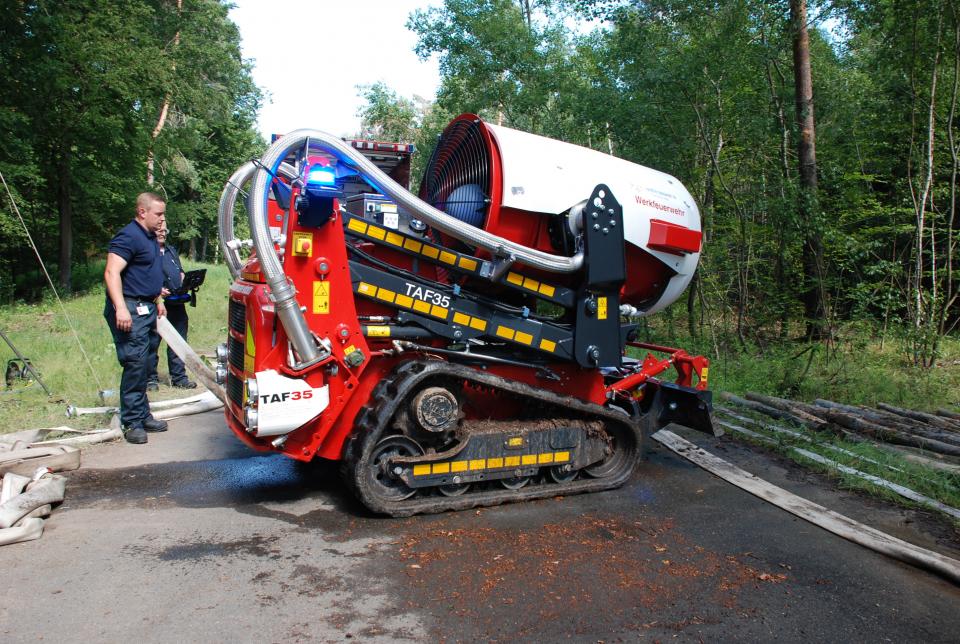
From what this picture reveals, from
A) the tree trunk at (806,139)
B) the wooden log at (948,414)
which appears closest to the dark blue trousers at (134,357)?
the wooden log at (948,414)

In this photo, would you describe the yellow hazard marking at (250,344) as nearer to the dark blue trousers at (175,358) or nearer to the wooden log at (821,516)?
the wooden log at (821,516)

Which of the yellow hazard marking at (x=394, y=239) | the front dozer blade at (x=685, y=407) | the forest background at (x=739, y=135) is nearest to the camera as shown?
the yellow hazard marking at (x=394, y=239)

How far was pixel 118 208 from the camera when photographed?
23750 millimetres

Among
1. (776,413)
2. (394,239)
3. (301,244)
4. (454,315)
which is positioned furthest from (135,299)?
(776,413)

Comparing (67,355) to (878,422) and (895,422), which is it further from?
(895,422)

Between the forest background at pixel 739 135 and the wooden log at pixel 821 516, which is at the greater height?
the forest background at pixel 739 135

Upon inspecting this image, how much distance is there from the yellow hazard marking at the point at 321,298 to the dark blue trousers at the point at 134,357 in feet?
7.54

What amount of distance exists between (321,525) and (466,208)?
2.31 meters

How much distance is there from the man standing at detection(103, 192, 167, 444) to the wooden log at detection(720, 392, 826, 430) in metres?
5.93

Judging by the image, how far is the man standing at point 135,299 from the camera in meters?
5.30

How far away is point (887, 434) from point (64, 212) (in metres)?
20.6

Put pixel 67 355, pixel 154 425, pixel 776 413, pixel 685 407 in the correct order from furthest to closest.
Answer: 1. pixel 67 355
2. pixel 776 413
3. pixel 154 425
4. pixel 685 407

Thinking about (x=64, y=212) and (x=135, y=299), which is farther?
(x=64, y=212)

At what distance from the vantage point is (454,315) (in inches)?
169
